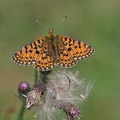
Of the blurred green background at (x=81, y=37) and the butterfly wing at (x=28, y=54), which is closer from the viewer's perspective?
the butterfly wing at (x=28, y=54)

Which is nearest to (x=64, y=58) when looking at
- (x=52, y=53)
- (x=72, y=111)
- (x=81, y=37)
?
(x=52, y=53)

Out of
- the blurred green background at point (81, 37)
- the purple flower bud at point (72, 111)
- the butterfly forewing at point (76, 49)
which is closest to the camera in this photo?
the purple flower bud at point (72, 111)

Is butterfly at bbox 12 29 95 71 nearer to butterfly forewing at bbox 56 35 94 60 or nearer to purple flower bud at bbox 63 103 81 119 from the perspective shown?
butterfly forewing at bbox 56 35 94 60

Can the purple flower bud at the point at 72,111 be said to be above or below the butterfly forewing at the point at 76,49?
below

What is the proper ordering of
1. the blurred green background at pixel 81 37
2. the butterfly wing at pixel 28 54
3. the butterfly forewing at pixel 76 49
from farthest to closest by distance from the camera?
1. the blurred green background at pixel 81 37
2. the butterfly forewing at pixel 76 49
3. the butterfly wing at pixel 28 54

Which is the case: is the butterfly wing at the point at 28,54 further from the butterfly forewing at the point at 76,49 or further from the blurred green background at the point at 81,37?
the blurred green background at the point at 81,37

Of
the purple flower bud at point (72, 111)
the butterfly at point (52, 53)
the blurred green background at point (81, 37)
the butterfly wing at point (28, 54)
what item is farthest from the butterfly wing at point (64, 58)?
the blurred green background at point (81, 37)

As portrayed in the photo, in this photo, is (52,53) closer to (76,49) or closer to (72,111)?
(76,49)

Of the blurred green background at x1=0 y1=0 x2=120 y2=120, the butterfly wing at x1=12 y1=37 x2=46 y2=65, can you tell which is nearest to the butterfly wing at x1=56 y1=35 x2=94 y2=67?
the butterfly wing at x1=12 y1=37 x2=46 y2=65
